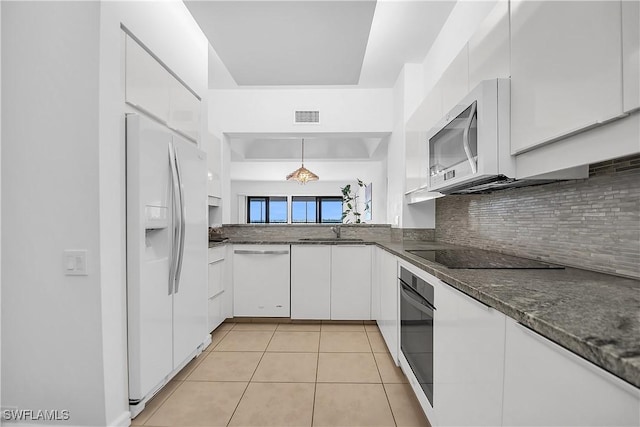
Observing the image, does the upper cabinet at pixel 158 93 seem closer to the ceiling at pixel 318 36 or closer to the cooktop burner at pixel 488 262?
the ceiling at pixel 318 36

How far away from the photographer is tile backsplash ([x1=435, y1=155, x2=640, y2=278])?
3.67 ft

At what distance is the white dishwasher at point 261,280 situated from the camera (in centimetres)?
330

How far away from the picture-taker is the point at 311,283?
3285 mm

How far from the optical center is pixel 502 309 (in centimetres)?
82

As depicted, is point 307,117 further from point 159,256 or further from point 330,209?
point 330,209

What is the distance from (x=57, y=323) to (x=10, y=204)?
62 cm

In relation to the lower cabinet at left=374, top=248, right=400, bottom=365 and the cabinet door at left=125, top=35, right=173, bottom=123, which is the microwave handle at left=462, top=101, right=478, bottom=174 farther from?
the cabinet door at left=125, top=35, right=173, bottom=123

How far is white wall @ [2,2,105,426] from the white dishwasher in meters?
1.83

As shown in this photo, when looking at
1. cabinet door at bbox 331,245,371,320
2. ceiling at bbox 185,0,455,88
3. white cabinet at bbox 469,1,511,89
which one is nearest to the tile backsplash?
white cabinet at bbox 469,1,511,89

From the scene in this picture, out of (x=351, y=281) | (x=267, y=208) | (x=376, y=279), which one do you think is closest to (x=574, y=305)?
(x=376, y=279)

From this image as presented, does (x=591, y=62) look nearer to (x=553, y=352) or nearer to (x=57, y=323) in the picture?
(x=553, y=352)

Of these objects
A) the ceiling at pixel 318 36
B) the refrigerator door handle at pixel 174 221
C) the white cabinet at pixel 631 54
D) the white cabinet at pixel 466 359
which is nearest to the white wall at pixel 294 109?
the ceiling at pixel 318 36

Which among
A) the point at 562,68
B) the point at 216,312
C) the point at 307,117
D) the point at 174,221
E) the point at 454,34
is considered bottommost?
the point at 216,312

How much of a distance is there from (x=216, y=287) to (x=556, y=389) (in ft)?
9.20
